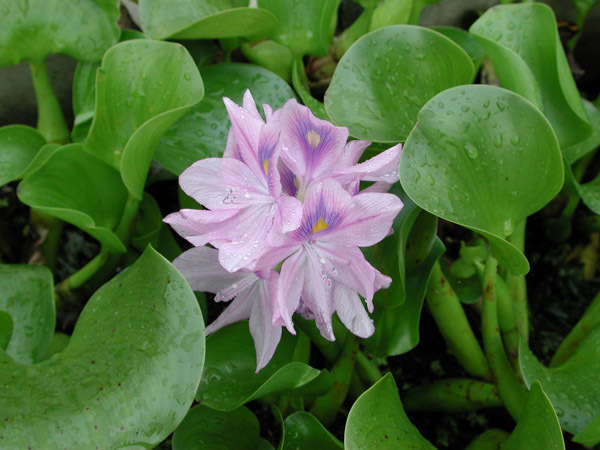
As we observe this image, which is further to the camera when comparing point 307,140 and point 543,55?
point 543,55

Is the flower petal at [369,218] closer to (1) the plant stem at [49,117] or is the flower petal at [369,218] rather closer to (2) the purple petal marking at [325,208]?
(2) the purple petal marking at [325,208]

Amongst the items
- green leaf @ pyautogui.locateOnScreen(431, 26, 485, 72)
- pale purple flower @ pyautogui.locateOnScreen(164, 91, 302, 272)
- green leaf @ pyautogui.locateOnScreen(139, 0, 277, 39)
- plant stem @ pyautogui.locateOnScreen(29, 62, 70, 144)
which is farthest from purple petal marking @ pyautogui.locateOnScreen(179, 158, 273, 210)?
green leaf @ pyautogui.locateOnScreen(431, 26, 485, 72)

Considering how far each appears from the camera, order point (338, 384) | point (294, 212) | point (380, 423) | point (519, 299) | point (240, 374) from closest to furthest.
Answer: point (294, 212)
point (380, 423)
point (240, 374)
point (338, 384)
point (519, 299)

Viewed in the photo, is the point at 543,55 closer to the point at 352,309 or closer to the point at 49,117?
the point at 352,309

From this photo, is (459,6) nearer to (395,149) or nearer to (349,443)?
(395,149)

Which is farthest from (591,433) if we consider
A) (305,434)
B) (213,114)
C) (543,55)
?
(213,114)

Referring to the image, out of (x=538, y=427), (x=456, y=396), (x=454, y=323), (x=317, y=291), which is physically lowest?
(x=456, y=396)

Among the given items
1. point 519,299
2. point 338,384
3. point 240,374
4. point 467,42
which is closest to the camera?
point 240,374
